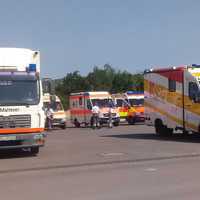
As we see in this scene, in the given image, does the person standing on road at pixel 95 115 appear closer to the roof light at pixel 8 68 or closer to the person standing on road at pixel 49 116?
the person standing on road at pixel 49 116

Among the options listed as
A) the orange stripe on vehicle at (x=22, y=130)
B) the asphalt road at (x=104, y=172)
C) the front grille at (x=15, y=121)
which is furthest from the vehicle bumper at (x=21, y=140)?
the asphalt road at (x=104, y=172)

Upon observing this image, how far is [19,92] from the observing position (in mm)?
13188

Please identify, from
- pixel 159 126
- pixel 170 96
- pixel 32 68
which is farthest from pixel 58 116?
pixel 32 68

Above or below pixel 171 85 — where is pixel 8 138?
below

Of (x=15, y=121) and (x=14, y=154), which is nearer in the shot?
(x=15, y=121)

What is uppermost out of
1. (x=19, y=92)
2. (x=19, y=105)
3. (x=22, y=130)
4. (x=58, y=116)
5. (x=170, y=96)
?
(x=19, y=92)

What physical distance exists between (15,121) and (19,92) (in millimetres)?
945

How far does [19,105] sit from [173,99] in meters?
7.91

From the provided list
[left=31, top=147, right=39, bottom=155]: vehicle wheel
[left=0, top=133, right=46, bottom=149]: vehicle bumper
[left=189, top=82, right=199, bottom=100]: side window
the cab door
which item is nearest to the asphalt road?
[left=31, top=147, right=39, bottom=155]: vehicle wheel

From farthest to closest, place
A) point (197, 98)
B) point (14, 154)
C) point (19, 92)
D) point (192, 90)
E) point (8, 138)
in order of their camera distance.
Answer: point (192, 90), point (197, 98), point (14, 154), point (19, 92), point (8, 138)

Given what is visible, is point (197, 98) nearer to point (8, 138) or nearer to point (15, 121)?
point (15, 121)

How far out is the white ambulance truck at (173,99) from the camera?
56.3 feet

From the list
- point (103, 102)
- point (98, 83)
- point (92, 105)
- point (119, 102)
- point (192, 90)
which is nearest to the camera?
point (192, 90)

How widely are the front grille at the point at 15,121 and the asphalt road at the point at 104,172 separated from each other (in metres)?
1.11
